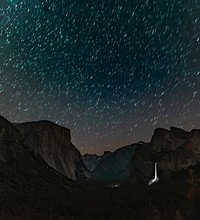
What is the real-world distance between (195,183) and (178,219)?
49.6 ft

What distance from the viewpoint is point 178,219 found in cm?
11012

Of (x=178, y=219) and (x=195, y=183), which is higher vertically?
(x=195, y=183)

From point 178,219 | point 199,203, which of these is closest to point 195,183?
point 199,203

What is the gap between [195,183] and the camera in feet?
393

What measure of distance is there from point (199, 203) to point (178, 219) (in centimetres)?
1207

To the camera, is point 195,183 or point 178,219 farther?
point 195,183

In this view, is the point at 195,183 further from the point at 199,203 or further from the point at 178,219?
the point at 178,219

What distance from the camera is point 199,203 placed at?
118 meters

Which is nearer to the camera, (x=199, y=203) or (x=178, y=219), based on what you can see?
(x=178, y=219)
